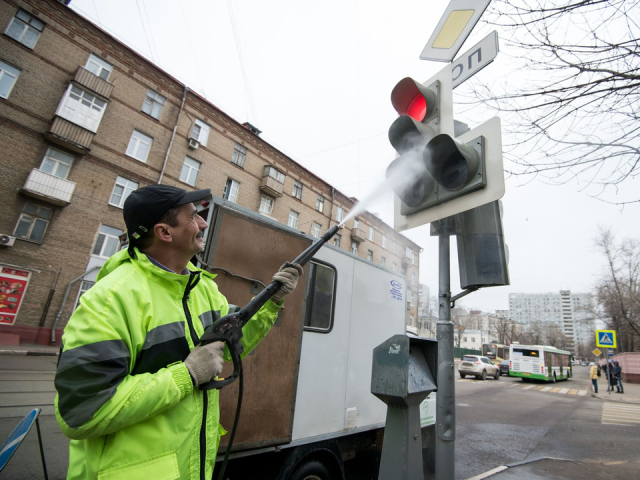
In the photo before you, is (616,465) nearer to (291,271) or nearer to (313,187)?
(291,271)

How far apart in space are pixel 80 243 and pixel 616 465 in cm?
1969

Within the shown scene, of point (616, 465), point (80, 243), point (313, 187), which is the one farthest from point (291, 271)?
point (313, 187)

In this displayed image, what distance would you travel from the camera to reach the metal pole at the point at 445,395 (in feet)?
7.26

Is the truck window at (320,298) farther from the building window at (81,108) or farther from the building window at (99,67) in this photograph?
the building window at (99,67)

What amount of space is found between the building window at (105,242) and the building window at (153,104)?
7073 mm

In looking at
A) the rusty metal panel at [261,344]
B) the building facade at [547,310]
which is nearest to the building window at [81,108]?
the rusty metal panel at [261,344]

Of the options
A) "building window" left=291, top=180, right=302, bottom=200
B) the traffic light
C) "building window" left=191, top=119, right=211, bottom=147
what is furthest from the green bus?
"building window" left=191, top=119, right=211, bottom=147

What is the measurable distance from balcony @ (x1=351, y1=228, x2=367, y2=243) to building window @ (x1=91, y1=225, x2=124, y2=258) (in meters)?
19.5

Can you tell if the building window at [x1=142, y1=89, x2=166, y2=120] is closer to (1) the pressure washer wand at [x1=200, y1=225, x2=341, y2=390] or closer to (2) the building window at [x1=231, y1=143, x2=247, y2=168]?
(2) the building window at [x1=231, y1=143, x2=247, y2=168]

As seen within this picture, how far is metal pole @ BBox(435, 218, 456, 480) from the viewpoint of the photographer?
2.21m

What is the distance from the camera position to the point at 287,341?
3.05 metres

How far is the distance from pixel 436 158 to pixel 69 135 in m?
18.6

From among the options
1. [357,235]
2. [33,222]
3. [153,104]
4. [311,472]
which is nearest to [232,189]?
[153,104]

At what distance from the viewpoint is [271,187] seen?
23469 millimetres
